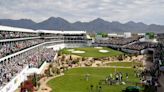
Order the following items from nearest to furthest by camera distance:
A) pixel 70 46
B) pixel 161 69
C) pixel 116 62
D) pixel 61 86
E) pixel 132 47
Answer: pixel 61 86
pixel 161 69
pixel 116 62
pixel 132 47
pixel 70 46

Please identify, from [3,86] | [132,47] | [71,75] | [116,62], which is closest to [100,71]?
[71,75]

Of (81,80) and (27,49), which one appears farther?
(27,49)

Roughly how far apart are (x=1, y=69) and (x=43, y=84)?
1152 centimetres

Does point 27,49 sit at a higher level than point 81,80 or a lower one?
higher

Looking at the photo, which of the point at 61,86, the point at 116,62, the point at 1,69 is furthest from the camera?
the point at 116,62

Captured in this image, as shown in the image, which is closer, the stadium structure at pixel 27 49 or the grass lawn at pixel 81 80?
the stadium structure at pixel 27 49

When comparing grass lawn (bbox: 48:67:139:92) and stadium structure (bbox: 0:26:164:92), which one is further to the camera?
grass lawn (bbox: 48:67:139:92)

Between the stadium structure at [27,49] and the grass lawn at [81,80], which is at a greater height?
the stadium structure at [27,49]

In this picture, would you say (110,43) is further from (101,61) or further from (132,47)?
(101,61)

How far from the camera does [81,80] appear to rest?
70938 mm

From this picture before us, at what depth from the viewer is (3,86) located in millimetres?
48812

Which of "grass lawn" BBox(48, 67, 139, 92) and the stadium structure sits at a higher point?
the stadium structure

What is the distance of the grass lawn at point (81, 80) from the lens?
61.4 m

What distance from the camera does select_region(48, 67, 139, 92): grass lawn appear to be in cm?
6142
